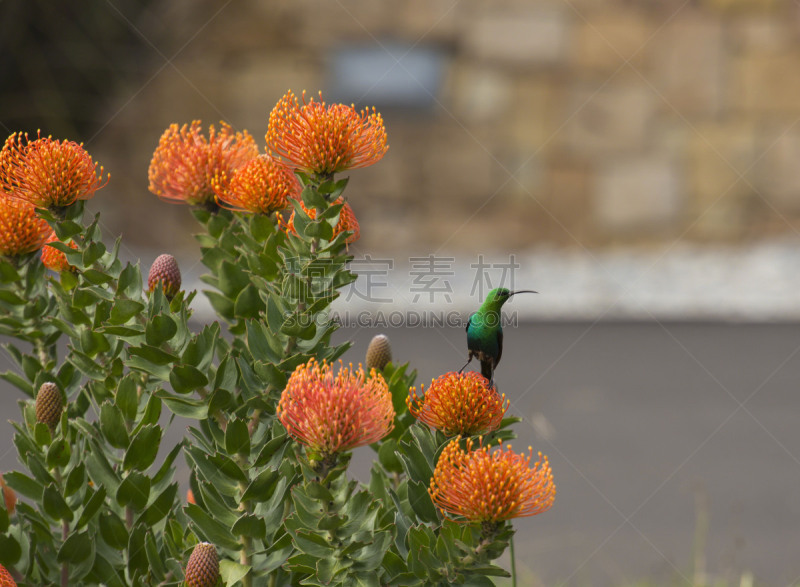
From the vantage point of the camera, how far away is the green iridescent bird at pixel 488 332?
6.68 feet

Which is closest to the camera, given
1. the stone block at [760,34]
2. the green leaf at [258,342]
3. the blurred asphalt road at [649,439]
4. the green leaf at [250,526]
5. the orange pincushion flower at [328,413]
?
the orange pincushion flower at [328,413]

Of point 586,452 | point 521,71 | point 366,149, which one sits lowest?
point 366,149

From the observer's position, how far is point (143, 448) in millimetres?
1939

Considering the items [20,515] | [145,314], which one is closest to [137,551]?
[20,515]

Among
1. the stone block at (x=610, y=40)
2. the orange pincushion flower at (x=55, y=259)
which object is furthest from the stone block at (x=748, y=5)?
the orange pincushion flower at (x=55, y=259)

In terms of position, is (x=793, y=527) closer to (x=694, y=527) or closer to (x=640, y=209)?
(x=694, y=527)

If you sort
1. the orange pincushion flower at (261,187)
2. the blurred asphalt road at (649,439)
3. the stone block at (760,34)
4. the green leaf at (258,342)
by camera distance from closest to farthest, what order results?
the green leaf at (258,342) → the orange pincushion flower at (261,187) → the blurred asphalt road at (649,439) → the stone block at (760,34)

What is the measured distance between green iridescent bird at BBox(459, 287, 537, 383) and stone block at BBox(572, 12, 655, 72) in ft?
34.1

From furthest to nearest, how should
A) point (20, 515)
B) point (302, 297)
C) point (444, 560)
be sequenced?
point (20, 515)
point (302, 297)
point (444, 560)

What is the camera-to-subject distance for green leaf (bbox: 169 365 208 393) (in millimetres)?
1807

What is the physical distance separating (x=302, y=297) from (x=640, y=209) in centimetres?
1061

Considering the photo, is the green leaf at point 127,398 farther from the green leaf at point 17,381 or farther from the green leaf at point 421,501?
the green leaf at point 421,501

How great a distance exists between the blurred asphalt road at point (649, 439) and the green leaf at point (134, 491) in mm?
1456

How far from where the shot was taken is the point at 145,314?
1962mm
